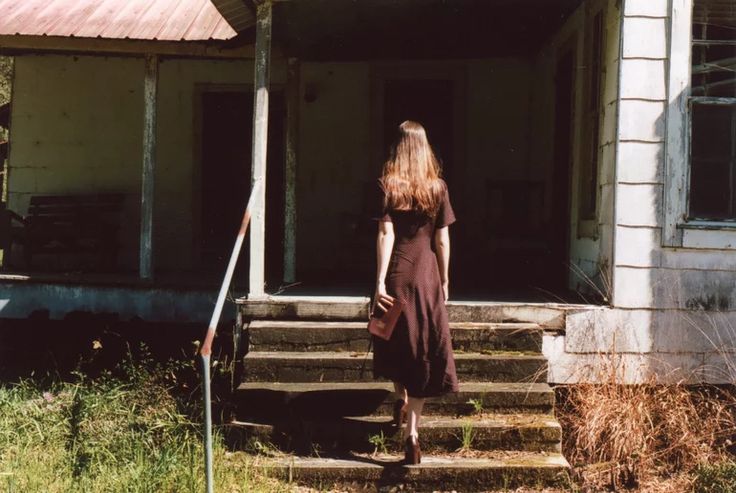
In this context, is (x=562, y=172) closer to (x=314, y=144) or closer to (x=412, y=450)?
(x=314, y=144)

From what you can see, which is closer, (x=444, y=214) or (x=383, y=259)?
(x=383, y=259)

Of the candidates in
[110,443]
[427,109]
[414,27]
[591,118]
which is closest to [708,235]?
[591,118]

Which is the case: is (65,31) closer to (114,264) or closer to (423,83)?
(114,264)

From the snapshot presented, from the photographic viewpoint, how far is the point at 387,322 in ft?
14.8

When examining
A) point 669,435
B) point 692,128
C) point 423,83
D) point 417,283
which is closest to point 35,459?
point 417,283

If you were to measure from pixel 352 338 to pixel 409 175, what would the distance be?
1.59 metres

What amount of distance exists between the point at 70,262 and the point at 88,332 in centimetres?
311

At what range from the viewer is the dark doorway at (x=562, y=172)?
7.59 meters

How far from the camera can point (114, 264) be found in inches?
392

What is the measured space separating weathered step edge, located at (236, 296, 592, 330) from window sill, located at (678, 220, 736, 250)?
2.97 feet

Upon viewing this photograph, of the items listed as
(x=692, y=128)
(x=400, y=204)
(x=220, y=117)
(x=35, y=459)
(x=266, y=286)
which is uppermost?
(x=220, y=117)

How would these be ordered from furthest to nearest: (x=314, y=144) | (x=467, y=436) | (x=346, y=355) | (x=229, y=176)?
(x=229, y=176) → (x=314, y=144) → (x=346, y=355) → (x=467, y=436)

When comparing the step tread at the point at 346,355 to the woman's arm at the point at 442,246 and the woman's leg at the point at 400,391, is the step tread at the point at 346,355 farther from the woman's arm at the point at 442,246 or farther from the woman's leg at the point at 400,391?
the woman's arm at the point at 442,246

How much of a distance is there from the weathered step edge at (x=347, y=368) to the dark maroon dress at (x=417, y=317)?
76 cm
